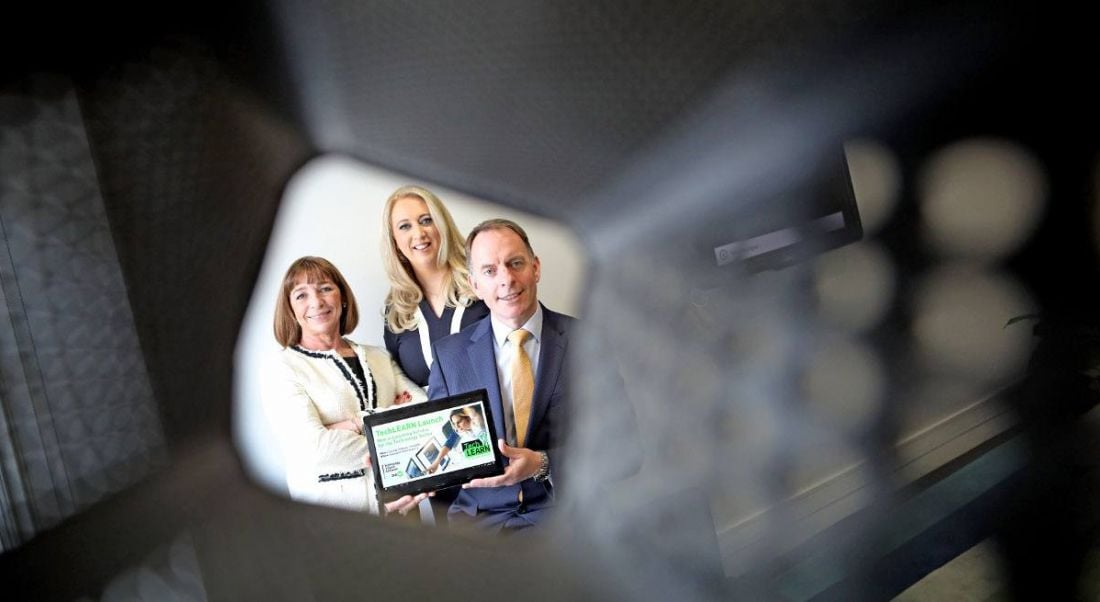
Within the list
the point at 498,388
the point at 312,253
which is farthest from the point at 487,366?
the point at 312,253

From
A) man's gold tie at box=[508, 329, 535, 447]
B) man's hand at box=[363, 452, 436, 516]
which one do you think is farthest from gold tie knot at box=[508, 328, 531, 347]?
man's hand at box=[363, 452, 436, 516]

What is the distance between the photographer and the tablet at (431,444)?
51 cm

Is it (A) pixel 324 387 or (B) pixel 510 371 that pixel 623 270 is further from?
(A) pixel 324 387

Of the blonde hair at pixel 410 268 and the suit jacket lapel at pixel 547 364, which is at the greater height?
the blonde hair at pixel 410 268

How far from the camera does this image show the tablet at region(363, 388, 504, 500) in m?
0.51

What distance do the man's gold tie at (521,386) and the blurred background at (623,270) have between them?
0.04 meters

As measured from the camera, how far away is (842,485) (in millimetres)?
720

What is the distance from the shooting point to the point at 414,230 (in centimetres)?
53

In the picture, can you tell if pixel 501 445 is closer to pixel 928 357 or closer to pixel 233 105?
pixel 233 105

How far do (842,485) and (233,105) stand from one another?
0.53 metres

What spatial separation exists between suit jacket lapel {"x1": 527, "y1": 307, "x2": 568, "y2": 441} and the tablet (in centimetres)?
4

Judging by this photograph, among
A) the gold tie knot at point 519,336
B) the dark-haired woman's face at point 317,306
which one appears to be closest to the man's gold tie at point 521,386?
the gold tie knot at point 519,336

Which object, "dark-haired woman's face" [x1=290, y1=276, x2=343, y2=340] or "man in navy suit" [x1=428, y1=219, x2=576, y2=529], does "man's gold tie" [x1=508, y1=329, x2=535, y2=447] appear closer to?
"man in navy suit" [x1=428, y1=219, x2=576, y2=529]

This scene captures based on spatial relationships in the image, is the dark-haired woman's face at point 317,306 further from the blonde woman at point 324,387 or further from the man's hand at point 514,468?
the man's hand at point 514,468
